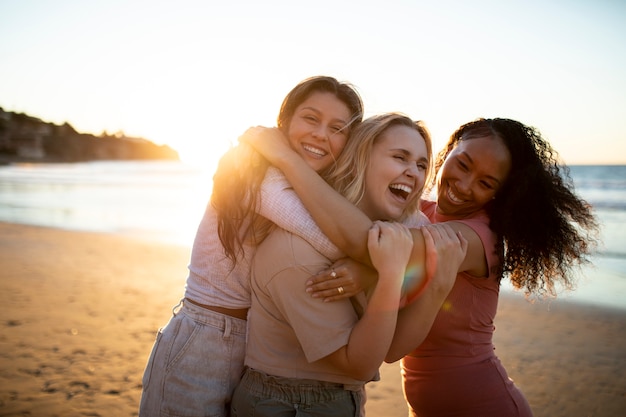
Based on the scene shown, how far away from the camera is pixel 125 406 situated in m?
4.83

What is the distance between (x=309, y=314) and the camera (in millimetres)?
1924

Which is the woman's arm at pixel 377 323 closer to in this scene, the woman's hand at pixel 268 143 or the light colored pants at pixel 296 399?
the light colored pants at pixel 296 399

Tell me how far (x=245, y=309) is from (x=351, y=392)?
724 millimetres

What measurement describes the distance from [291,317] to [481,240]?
50.1 inches

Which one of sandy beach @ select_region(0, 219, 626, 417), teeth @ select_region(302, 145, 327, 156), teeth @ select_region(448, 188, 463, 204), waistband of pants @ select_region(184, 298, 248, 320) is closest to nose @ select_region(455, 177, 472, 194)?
teeth @ select_region(448, 188, 463, 204)

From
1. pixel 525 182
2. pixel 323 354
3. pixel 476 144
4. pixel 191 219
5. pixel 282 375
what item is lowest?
pixel 191 219

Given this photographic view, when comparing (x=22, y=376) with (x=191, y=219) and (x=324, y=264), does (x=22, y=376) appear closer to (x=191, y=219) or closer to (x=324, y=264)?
(x=324, y=264)

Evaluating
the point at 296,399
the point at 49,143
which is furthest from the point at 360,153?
the point at 49,143

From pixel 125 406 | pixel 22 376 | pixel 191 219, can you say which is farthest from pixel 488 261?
pixel 191 219

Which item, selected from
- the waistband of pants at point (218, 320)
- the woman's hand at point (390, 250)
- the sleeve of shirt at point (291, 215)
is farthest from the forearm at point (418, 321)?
the waistband of pants at point (218, 320)

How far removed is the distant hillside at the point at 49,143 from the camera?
3297 inches

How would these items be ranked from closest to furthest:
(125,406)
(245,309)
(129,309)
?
(245,309) < (125,406) < (129,309)

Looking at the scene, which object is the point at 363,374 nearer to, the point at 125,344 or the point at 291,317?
the point at 291,317

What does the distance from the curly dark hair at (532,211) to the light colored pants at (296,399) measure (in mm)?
1244
